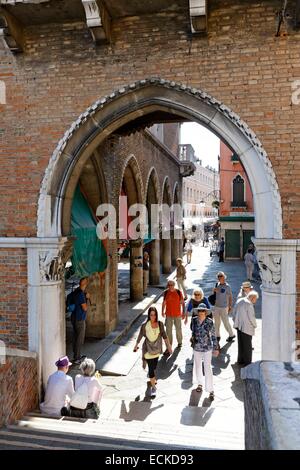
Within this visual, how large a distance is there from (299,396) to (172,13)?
5643mm

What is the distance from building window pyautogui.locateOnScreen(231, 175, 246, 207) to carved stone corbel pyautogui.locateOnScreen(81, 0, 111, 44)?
73.1ft

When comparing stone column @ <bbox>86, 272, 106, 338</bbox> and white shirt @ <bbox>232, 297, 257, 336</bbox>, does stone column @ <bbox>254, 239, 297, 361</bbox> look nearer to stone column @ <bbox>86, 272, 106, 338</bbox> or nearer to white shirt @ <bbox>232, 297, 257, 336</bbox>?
white shirt @ <bbox>232, 297, 257, 336</bbox>

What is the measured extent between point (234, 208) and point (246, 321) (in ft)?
68.5

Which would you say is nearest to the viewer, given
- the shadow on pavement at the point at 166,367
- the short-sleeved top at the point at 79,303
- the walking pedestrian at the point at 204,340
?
the walking pedestrian at the point at 204,340

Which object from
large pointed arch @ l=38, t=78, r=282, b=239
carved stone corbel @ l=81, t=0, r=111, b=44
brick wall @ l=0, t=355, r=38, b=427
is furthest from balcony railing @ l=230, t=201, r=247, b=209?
brick wall @ l=0, t=355, r=38, b=427

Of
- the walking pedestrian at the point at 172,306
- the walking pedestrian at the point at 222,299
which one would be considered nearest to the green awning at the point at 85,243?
the walking pedestrian at the point at 172,306

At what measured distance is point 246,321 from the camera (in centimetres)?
698

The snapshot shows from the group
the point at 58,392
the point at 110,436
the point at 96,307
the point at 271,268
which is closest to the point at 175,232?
the point at 96,307

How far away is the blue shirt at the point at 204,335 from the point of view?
592 centimetres

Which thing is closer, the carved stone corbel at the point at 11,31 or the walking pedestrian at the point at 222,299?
the carved stone corbel at the point at 11,31

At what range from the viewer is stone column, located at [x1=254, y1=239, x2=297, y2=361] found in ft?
17.8

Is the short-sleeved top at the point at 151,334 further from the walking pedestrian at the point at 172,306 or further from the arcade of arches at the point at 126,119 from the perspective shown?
the walking pedestrian at the point at 172,306

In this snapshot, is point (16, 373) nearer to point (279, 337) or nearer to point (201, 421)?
point (201, 421)

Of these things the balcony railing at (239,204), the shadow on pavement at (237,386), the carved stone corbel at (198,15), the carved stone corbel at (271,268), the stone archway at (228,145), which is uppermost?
the carved stone corbel at (198,15)
